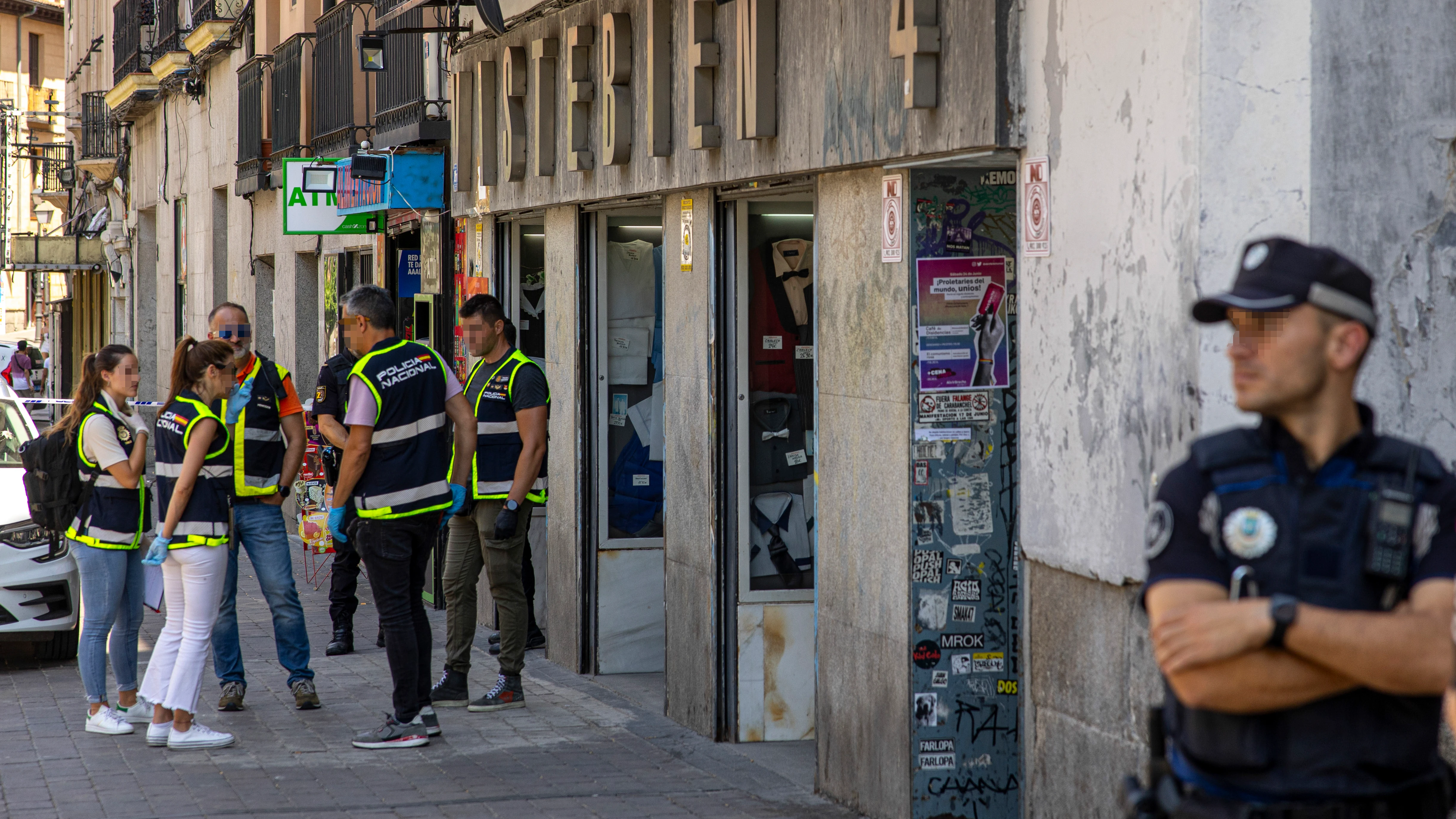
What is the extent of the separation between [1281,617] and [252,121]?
1841cm

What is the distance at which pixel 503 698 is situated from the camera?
28.2 feet

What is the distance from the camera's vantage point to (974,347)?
242 inches

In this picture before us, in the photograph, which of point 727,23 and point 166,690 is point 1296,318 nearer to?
point 727,23

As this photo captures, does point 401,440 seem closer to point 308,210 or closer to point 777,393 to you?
point 777,393

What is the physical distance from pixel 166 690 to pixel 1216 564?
19.0 ft

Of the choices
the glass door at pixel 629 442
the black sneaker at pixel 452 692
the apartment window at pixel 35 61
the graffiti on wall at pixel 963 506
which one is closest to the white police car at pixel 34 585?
the black sneaker at pixel 452 692

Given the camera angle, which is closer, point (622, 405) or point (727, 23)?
point (727, 23)

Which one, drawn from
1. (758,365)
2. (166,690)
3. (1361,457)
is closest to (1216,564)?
(1361,457)

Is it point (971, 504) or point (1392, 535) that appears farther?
point (971, 504)

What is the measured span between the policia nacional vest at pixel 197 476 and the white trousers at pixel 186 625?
2.5 inches

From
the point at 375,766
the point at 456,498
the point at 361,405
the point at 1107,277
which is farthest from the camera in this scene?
the point at 456,498

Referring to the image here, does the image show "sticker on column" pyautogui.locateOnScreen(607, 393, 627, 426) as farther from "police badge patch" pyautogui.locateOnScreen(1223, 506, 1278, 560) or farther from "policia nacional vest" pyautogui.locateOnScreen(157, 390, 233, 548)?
"police badge patch" pyautogui.locateOnScreen(1223, 506, 1278, 560)

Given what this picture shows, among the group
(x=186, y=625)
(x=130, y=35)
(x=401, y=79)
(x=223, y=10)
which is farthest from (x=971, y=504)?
(x=130, y=35)

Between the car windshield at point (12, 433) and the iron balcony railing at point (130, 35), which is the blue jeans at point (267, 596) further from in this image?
the iron balcony railing at point (130, 35)
